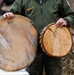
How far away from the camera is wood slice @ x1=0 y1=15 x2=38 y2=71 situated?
4.06m

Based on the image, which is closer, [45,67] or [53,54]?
[53,54]

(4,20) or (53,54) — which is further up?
(4,20)

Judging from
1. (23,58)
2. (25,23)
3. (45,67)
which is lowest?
(45,67)

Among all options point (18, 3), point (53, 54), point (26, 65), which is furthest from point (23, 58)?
point (18, 3)

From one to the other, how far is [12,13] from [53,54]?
2.12ft

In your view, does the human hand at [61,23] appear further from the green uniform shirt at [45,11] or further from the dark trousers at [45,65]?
the dark trousers at [45,65]

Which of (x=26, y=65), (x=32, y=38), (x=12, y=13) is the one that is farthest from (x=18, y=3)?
(x=26, y=65)

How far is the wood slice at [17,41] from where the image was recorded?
13.3 ft

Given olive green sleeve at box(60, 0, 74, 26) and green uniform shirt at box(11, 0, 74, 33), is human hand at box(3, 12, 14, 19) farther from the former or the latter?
olive green sleeve at box(60, 0, 74, 26)

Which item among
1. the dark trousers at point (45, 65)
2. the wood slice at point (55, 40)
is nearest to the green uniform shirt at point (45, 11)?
the wood slice at point (55, 40)

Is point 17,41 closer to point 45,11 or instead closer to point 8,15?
point 8,15

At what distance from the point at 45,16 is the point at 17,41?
0.42 metres

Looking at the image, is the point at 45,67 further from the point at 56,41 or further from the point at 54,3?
the point at 54,3

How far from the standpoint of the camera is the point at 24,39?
4.15 m
